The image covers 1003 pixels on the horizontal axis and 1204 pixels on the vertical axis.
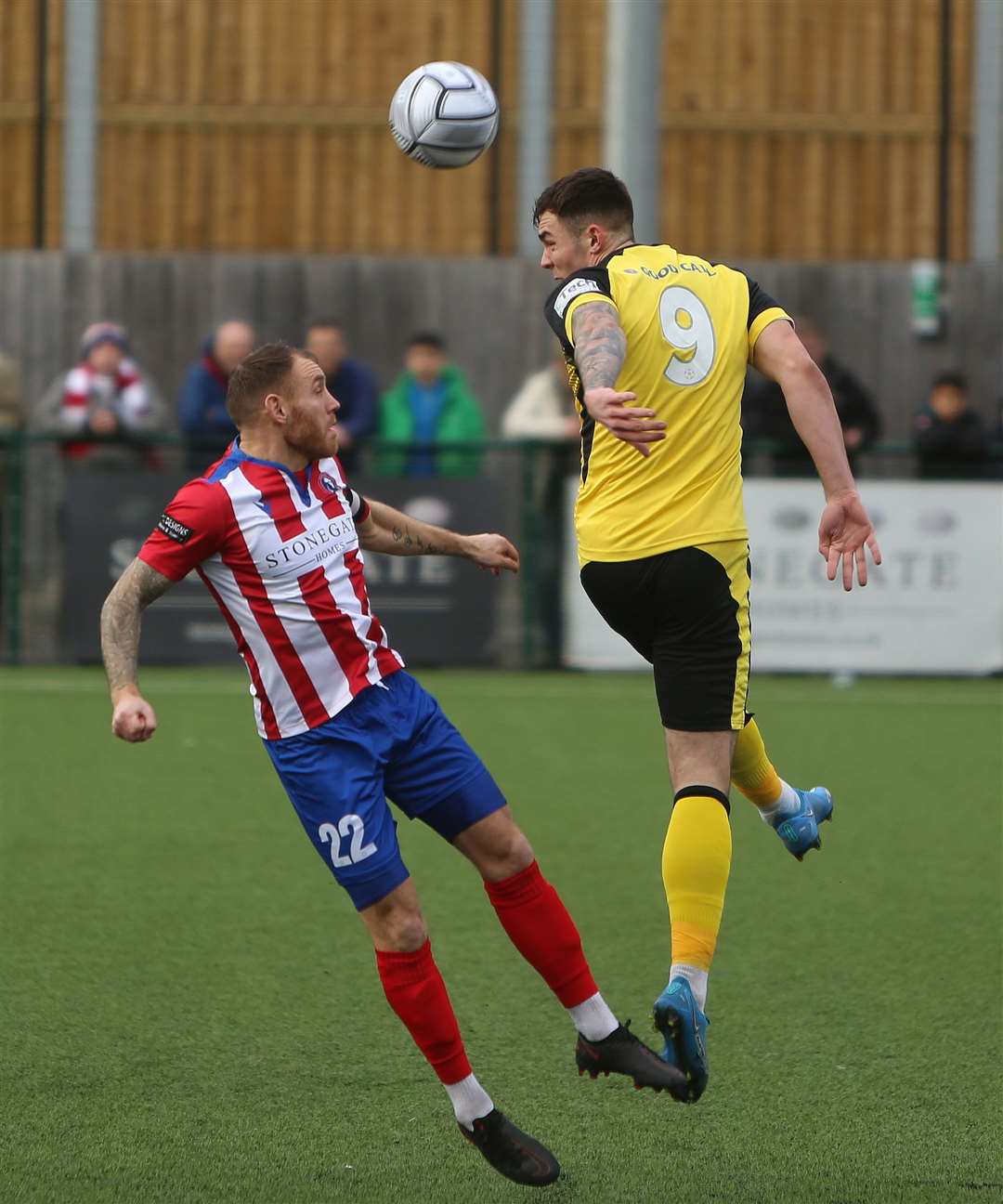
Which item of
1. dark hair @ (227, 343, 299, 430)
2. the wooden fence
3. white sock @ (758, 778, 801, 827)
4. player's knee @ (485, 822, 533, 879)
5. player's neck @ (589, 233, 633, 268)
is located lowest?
white sock @ (758, 778, 801, 827)

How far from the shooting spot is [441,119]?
594 cm

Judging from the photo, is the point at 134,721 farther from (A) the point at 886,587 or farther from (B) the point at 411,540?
(A) the point at 886,587

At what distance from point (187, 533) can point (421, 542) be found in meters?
0.77

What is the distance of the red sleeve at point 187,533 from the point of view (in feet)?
14.3

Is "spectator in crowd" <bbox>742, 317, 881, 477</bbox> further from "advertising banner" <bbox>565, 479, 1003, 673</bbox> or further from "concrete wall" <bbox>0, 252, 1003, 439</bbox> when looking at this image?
"concrete wall" <bbox>0, 252, 1003, 439</bbox>

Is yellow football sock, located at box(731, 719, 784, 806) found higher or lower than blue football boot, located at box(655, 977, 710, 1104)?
higher

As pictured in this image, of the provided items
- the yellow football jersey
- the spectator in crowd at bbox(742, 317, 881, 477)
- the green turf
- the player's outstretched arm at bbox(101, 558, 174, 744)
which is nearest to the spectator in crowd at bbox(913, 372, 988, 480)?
the spectator in crowd at bbox(742, 317, 881, 477)

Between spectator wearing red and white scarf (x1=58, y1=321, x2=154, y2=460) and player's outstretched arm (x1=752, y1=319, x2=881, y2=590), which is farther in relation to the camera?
spectator wearing red and white scarf (x1=58, y1=321, x2=154, y2=460)

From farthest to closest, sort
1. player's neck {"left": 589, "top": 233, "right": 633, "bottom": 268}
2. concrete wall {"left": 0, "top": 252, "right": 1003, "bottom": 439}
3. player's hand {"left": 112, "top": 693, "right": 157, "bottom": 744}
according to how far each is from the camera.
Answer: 1. concrete wall {"left": 0, "top": 252, "right": 1003, "bottom": 439}
2. player's neck {"left": 589, "top": 233, "right": 633, "bottom": 268}
3. player's hand {"left": 112, "top": 693, "right": 157, "bottom": 744}

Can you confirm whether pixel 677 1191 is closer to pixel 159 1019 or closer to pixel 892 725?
pixel 159 1019

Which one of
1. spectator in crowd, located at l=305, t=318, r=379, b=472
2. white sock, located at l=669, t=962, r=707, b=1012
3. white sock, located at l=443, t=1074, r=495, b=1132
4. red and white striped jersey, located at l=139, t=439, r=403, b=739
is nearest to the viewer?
white sock, located at l=443, t=1074, r=495, b=1132

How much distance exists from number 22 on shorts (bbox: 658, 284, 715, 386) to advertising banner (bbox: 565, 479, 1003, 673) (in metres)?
7.65

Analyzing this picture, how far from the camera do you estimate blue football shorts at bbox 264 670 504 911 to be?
4.33 m

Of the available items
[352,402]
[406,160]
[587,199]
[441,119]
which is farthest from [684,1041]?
[406,160]
